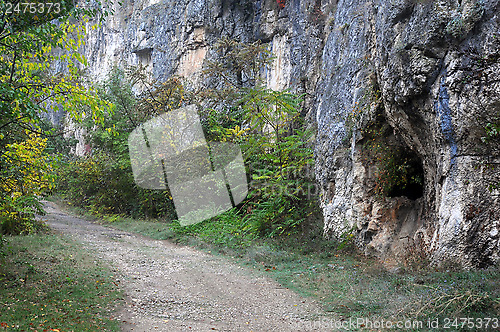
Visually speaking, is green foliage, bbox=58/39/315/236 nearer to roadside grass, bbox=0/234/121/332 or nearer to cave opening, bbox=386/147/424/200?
cave opening, bbox=386/147/424/200

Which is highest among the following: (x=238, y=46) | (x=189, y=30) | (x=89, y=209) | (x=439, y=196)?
(x=189, y=30)

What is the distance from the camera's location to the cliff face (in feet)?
20.3

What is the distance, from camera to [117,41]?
1275 inches

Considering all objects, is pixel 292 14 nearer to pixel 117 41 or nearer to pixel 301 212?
pixel 301 212

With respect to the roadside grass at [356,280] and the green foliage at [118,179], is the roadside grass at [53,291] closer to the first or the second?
the roadside grass at [356,280]

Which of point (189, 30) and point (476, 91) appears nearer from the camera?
point (476, 91)

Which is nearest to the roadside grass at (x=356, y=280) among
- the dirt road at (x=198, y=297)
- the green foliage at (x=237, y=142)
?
the dirt road at (x=198, y=297)

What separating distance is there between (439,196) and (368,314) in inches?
121

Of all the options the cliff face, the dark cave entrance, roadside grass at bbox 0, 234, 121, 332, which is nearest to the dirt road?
roadside grass at bbox 0, 234, 121, 332

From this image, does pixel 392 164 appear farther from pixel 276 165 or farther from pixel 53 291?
pixel 53 291

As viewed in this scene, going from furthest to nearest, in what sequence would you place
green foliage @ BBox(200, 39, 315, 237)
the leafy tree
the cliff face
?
green foliage @ BBox(200, 39, 315, 237), the cliff face, the leafy tree

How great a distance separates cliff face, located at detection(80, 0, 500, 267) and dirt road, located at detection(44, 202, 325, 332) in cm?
305

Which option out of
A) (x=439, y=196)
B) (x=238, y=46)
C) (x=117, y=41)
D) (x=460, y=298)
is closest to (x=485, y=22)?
(x=439, y=196)

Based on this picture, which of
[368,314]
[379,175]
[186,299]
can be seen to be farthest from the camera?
[379,175]
